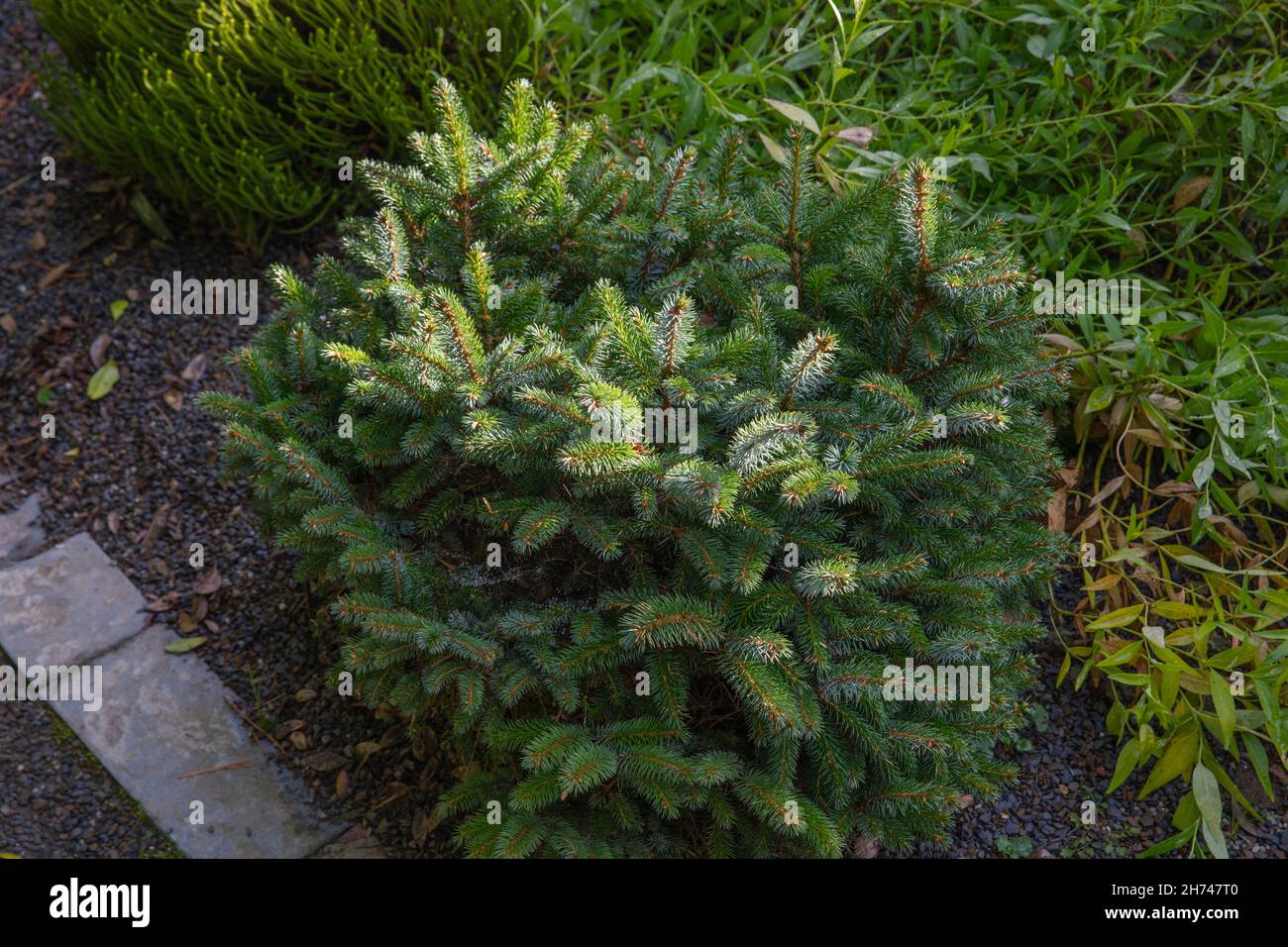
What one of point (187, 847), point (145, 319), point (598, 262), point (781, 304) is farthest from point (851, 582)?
point (145, 319)

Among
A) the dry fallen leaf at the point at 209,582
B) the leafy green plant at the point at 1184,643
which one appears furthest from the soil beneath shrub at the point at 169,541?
the leafy green plant at the point at 1184,643

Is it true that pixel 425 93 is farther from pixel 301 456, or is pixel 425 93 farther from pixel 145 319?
pixel 301 456

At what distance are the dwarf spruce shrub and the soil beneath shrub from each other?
1.31 feet

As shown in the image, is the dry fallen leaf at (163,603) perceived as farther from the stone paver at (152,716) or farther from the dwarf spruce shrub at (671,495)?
the dwarf spruce shrub at (671,495)

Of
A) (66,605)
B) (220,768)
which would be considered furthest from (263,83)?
(220,768)

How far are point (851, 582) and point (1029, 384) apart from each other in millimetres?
793

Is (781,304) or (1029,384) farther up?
(781,304)

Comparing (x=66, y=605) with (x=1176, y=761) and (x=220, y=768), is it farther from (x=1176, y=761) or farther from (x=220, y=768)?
(x=1176, y=761)

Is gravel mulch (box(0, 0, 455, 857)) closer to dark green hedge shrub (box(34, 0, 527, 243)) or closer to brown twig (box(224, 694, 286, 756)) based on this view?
brown twig (box(224, 694, 286, 756))

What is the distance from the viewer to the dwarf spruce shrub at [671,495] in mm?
2221

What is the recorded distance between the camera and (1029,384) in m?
2.59

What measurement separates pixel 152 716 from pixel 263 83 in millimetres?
2119

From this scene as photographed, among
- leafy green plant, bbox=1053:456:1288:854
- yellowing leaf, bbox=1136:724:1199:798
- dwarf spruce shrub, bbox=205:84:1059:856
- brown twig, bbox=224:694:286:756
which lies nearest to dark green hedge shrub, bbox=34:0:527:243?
dwarf spruce shrub, bbox=205:84:1059:856

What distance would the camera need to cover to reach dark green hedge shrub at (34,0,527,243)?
3.57m
